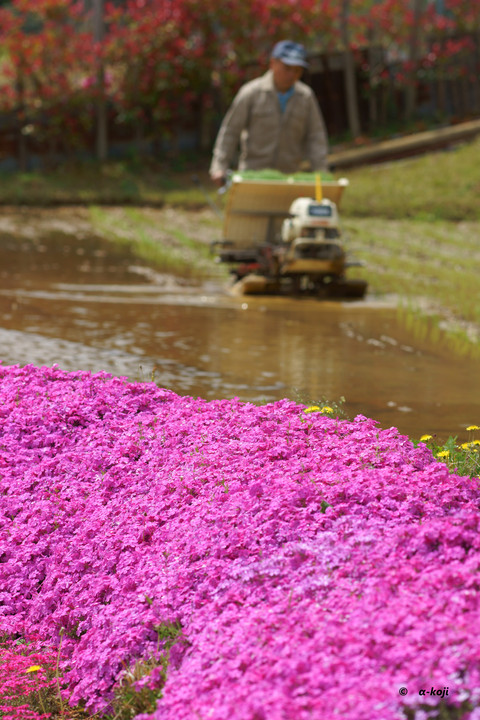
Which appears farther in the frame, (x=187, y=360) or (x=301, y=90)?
(x=301, y=90)

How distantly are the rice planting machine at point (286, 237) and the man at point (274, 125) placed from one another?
0.48m

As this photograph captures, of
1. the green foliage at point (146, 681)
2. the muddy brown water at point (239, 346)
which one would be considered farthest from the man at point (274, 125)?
the green foliage at point (146, 681)

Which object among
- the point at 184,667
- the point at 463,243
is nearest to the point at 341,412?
the point at 184,667

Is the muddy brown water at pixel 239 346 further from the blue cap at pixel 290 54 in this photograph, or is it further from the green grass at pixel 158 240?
the blue cap at pixel 290 54

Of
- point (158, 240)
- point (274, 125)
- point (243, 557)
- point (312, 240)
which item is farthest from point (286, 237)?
point (243, 557)

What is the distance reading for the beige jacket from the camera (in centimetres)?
1143

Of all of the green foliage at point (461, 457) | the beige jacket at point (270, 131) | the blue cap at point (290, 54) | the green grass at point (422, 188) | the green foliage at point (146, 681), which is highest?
the blue cap at point (290, 54)

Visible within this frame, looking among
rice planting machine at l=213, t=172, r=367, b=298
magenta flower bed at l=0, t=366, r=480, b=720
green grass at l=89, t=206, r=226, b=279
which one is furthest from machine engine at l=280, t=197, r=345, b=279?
magenta flower bed at l=0, t=366, r=480, b=720

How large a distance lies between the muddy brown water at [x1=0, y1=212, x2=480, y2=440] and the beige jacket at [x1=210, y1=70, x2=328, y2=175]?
1431mm

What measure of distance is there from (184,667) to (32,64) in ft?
82.6

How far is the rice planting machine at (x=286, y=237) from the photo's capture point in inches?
411

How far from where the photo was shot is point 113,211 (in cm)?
2245

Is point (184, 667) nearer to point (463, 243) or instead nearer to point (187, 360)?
point (187, 360)

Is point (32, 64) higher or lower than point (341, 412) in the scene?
higher
